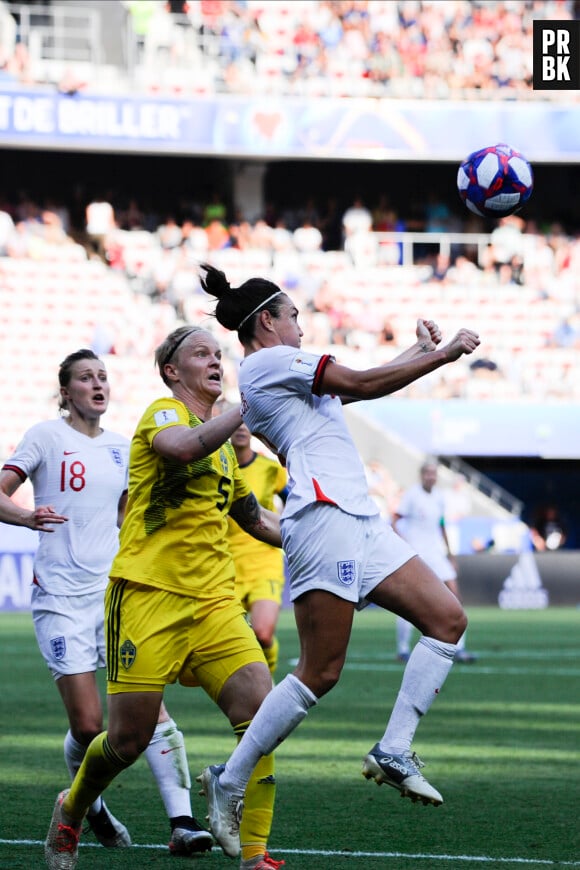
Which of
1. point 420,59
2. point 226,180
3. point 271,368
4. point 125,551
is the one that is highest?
point 420,59

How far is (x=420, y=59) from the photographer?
33.4 m

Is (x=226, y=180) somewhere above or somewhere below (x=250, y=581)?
above

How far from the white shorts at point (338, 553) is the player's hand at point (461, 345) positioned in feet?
2.41

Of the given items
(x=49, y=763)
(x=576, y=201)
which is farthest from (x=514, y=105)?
(x=49, y=763)

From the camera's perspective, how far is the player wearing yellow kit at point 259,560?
34.7ft

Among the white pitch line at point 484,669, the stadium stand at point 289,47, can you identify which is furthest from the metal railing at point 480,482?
the white pitch line at point 484,669

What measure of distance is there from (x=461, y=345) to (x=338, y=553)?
89 centimetres

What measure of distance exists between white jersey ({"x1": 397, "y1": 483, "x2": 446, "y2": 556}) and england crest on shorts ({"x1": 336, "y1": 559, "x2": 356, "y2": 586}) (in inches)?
438

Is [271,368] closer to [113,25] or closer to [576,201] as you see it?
[113,25]

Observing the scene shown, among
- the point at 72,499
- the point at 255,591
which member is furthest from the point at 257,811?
the point at 255,591

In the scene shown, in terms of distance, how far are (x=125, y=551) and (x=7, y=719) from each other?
573 cm

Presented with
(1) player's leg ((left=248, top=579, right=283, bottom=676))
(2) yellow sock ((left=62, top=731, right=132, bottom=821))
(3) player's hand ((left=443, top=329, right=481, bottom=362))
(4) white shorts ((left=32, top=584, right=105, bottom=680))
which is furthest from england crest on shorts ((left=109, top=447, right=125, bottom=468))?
(1) player's leg ((left=248, top=579, right=283, bottom=676))

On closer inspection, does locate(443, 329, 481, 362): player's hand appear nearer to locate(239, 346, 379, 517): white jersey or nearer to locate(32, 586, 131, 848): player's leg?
locate(239, 346, 379, 517): white jersey

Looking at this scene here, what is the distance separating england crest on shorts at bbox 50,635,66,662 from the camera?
704cm
